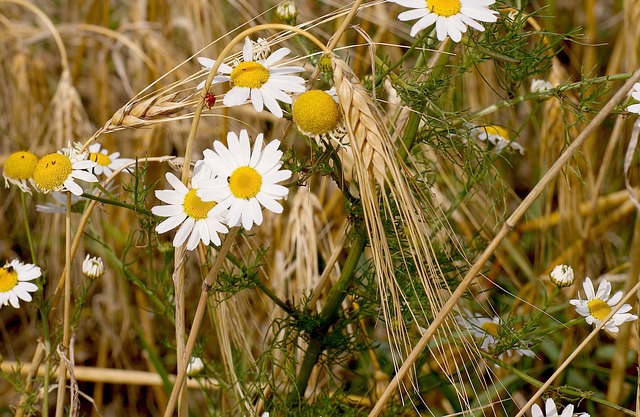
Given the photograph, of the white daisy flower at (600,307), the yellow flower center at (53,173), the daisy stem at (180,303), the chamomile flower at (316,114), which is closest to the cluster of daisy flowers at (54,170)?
the yellow flower center at (53,173)

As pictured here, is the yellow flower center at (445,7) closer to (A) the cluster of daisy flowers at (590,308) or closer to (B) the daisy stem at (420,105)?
(B) the daisy stem at (420,105)

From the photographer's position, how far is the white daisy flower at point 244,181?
0.61 m

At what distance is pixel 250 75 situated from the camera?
25.2 inches

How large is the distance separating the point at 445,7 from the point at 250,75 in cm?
18

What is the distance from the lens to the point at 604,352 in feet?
4.64

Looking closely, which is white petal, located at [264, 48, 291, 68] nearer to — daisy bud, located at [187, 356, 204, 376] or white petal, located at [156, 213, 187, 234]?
white petal, located at [156, 213, 187, 234]

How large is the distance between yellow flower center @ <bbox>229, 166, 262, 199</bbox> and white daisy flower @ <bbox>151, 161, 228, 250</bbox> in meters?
0.03

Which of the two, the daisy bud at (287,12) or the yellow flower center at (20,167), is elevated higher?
the daisy bud at (287,12)

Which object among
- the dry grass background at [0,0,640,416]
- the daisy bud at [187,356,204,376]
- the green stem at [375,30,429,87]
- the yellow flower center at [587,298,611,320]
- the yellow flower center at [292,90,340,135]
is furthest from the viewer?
the dry grass background at [0,0,640,416]

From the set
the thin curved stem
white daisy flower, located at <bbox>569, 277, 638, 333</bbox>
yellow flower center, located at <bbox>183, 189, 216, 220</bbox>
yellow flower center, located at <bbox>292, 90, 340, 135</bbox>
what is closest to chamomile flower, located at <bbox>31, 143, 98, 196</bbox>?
yellow flower center, located at <bbox>183, 189, 216, 220</bbox>

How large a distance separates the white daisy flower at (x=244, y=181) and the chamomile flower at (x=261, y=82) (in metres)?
0.03

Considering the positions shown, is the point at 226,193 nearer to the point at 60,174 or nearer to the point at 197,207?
the point at 197,207

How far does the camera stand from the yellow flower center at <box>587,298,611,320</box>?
791 millimetres

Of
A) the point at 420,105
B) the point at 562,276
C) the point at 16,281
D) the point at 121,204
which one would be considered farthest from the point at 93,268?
the point at 562,276
